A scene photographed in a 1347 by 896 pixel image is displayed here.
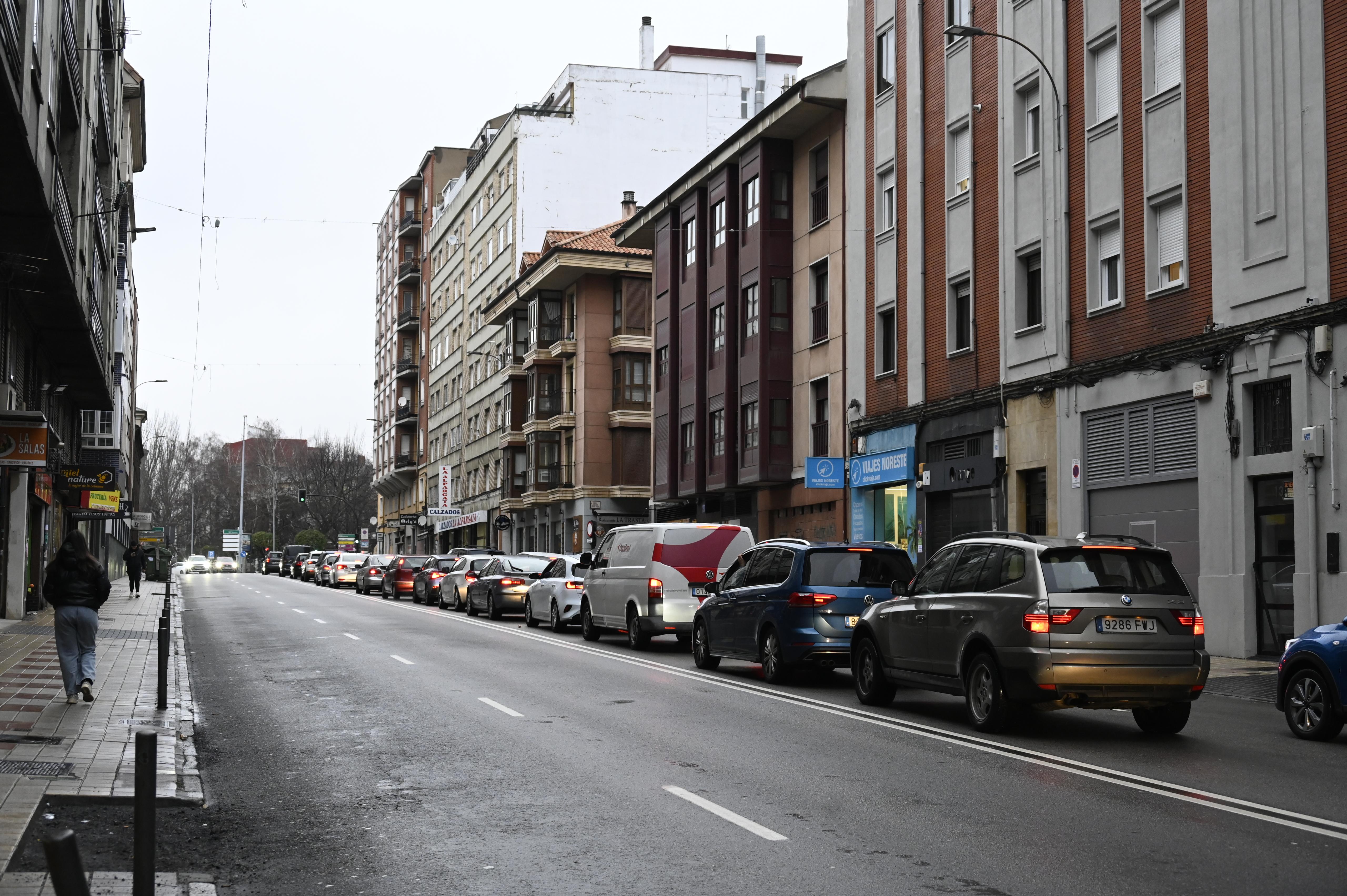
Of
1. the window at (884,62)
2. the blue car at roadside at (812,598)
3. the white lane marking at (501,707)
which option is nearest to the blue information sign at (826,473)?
the window at (884,62)

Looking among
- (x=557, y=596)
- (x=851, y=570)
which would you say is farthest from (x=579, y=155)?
(x=851, y=570)

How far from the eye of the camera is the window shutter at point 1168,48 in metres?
22.8

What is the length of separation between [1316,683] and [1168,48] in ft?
46.3

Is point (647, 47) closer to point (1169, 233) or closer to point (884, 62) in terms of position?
point (884, 62)

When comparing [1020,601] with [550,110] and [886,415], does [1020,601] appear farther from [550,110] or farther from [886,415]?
[550,110]

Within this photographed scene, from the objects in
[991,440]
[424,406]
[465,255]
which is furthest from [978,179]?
[424,406]

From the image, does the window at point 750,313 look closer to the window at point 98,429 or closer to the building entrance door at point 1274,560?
the building entrance door at point 1274,560

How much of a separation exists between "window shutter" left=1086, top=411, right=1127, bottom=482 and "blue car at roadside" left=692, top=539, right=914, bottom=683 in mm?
8048

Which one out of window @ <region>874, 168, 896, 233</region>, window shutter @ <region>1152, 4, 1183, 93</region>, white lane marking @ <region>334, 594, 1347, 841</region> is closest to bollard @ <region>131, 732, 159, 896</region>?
white lane marking @ <region>334, 594, 1347, 841</region>

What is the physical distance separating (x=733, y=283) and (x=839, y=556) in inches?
953

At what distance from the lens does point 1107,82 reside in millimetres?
24844

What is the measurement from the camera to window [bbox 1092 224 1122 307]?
24.4 meters

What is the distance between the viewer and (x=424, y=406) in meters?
93.3

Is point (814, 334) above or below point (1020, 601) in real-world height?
above
